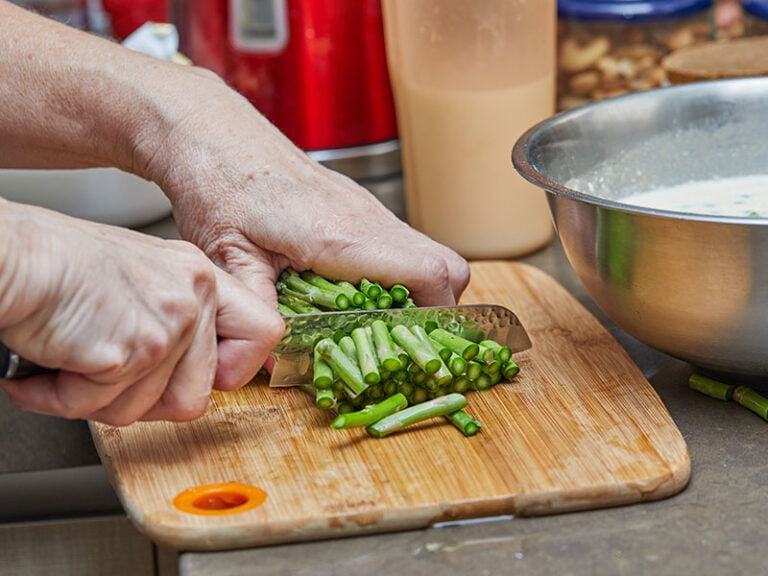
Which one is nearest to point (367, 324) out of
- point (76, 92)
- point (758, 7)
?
point (76, 92)

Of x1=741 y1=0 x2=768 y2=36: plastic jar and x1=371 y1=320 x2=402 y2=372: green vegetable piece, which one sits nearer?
x1=371 y1=320 x2=402 y2=372: green vegetable piece

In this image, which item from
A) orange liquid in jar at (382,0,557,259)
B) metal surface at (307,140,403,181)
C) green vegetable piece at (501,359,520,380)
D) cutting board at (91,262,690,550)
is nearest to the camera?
cutting board at (91,262,690,550)

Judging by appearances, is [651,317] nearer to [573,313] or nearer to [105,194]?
[573,313]

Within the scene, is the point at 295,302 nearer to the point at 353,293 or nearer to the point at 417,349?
the point at 353,293

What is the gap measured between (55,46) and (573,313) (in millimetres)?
771

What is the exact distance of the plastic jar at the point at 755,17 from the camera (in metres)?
1.95

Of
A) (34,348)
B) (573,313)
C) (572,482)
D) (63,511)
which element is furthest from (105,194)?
(572,482)

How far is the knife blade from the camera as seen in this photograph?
4.44ft

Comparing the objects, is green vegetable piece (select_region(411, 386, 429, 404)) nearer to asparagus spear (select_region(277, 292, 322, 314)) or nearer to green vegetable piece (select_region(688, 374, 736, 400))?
asparagus spear (select_region(277, 292, 322, 314))

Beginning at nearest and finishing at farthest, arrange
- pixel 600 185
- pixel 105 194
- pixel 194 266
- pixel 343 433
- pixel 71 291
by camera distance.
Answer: pixel 71 291, pixel 194 266, pixel 343 433, pixel 600 185, pixel 105 194

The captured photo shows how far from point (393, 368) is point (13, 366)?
40 centimetres

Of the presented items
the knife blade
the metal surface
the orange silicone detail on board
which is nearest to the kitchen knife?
the knife blade

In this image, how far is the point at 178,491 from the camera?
1187mm

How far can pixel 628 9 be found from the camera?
1.90m
